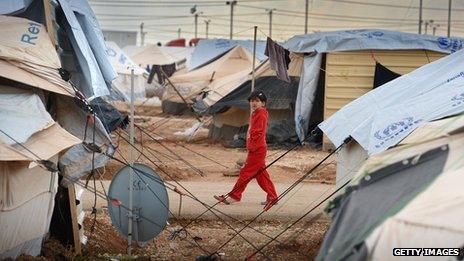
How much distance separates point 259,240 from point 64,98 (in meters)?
3.16

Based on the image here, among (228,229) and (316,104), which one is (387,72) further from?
(228,229)

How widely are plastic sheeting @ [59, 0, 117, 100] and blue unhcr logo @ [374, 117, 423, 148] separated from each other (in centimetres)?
384

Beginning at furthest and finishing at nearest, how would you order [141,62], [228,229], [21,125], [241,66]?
[141,62]
[241,66]
[228,229]
[21,125]

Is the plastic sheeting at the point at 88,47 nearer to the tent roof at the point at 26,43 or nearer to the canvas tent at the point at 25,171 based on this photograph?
the tent roof at the point at 26,43

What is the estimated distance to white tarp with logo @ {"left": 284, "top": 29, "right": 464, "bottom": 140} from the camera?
69.9 ft

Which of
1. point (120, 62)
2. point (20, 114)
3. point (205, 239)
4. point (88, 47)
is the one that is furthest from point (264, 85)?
point (20, 114)

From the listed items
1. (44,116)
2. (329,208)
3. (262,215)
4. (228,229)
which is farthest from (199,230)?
(329,208)

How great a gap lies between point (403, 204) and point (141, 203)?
4374mm

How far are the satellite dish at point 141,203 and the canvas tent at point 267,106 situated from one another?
1293cm

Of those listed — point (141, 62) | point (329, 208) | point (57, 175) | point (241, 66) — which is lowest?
point (141, 62)

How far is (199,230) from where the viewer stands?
11.3 meters

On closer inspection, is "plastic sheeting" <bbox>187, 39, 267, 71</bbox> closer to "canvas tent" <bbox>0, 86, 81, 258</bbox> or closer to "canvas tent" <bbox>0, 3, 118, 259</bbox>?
"canvas tent" <bbox>0, 3, 118, 259</bbox>

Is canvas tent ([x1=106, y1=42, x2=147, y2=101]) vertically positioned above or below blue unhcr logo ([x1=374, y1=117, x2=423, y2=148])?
below

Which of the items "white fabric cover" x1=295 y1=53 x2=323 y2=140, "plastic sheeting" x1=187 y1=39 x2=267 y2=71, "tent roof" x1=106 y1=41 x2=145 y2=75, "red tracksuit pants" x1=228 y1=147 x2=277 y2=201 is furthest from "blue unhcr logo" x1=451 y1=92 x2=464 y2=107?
"plastic sheeting" x1=187 y1=39 x2=267 y2=71
